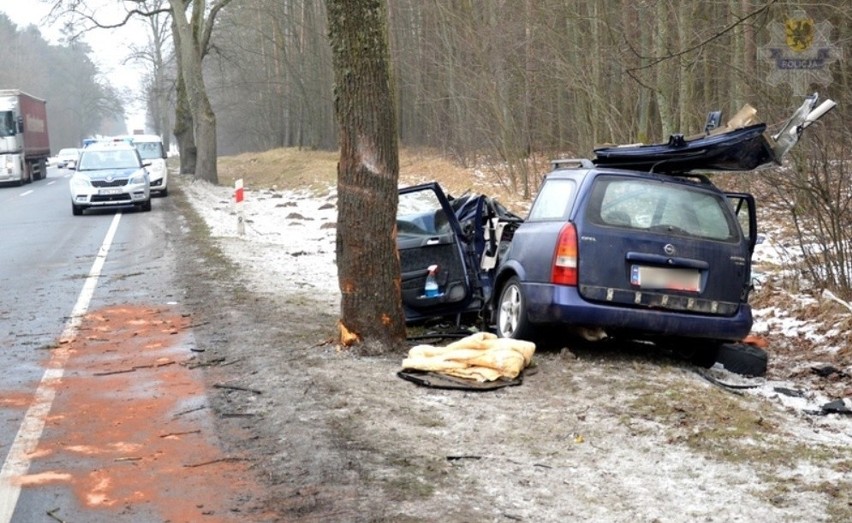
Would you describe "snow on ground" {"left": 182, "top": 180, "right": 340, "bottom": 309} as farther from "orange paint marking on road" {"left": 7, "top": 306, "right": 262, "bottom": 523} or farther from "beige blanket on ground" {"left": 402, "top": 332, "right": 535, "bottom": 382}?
"beige blanket on ground" {"left": 402, "top": 332, "right": 535, "bottom": 382}

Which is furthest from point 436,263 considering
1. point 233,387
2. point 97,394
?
point 97,394

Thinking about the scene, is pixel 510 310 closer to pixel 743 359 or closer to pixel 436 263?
pixel 436 263

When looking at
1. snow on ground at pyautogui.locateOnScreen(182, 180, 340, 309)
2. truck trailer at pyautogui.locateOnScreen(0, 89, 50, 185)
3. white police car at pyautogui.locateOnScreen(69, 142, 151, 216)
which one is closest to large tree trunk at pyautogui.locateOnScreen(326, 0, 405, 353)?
snow on ground at pyautogui.locateOnScreen(182, 180, 340, 309)

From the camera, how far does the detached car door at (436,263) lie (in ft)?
30.5

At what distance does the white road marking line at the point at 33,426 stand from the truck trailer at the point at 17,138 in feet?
110

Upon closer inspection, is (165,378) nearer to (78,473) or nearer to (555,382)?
(78,473)

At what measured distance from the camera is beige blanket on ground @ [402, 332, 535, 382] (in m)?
7.28

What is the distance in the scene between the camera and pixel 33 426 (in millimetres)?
6504

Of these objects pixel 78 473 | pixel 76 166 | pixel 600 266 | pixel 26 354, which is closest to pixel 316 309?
pixel 26 354

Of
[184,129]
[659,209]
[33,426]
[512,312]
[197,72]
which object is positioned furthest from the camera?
[184,129]

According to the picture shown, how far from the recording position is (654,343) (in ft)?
29.7

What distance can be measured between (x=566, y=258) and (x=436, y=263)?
184 cm

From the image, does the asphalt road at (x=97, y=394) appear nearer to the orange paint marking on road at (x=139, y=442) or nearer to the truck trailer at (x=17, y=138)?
the orange paint marking on road at (x=139, y=442)

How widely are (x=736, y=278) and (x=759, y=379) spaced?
89 centimetres
